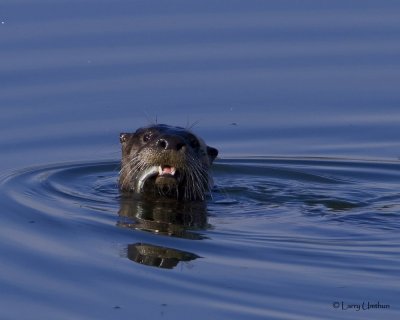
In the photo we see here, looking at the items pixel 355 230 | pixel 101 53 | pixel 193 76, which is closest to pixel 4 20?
pixel 101 53

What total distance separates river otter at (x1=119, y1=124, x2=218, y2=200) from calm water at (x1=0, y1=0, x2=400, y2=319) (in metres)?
0.18

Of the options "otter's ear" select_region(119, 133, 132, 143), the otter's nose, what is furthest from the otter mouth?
"otter's ear" select_region(119, 133, 132, 143)

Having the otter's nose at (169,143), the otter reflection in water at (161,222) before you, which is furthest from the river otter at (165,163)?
the otter reflection in water at (161,222)

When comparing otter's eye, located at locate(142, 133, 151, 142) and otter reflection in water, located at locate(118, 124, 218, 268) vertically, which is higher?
otter's eye, located at locate(142, 133, 151, 142)

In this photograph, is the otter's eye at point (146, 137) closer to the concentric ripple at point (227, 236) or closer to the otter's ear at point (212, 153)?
the concentric ripple at point (227, 236)

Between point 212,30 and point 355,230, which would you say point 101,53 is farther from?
point 355,230

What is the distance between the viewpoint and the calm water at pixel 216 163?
34.3 feet

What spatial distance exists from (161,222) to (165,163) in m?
0.58

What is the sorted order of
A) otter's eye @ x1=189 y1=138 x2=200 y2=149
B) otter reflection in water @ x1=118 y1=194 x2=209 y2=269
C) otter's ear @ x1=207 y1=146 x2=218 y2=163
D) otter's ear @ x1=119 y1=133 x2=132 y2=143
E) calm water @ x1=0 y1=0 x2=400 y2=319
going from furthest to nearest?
otter's ear @ x1=207 y1=146 x2=218 y2=163, otter's ear @ x1=119 y1=133 x2=132 y2=143, otter's eye @ x1=189 y1=138 x2=200 y2=149, otter reflection in water @ x1=118 y1=194 x2=209 y2=269, calm water @ x1=0 y1=0 x2=400 y2=319

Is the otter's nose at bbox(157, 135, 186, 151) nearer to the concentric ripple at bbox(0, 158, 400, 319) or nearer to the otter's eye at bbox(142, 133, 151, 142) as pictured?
the otter's eye at bbox(142, 133, 151, 142)

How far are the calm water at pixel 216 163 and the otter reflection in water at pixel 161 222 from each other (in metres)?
0.03

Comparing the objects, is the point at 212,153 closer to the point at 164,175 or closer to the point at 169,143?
the point at 164,175

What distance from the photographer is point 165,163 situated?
13.1m

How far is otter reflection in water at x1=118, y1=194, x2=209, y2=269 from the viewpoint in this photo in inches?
449
